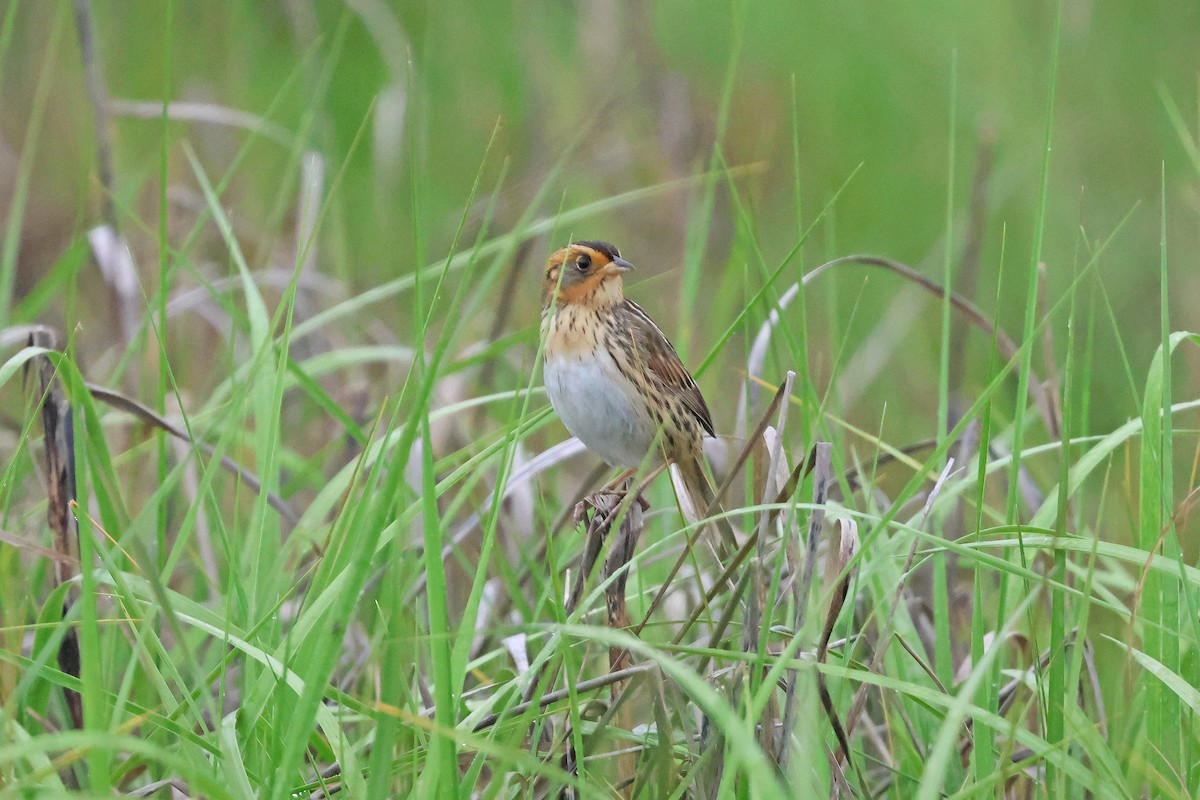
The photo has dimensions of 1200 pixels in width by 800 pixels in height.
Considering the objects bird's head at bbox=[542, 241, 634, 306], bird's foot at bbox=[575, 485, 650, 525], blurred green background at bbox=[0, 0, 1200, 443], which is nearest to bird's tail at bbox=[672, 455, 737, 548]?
bird's foot at bbox=[575, 485, 650, 525]

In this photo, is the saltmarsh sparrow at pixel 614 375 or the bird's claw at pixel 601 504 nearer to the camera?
the bird's claw at pixel 601 504

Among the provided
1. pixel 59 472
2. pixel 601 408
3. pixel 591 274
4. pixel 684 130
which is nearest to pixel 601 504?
pixel 601 408

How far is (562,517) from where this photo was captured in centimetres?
342

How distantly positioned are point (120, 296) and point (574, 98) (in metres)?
3.65

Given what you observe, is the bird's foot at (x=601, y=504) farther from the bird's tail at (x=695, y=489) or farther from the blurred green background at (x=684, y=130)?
the blurred green background at (x=684, y=130)

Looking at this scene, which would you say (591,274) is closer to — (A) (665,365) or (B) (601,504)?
(A) (665,365)

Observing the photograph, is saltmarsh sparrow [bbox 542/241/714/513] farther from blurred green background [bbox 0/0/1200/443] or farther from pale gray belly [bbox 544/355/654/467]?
blurred green background [bbox 0/0/1200/443]

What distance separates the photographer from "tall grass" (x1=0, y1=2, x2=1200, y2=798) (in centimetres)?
205

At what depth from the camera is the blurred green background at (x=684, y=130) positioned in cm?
648

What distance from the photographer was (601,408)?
3.52m

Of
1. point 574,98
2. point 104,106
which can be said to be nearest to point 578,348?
point 104,106

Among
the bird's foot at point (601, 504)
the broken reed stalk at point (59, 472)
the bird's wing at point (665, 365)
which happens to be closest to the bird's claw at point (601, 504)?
the bird's foot at point (601, 504)

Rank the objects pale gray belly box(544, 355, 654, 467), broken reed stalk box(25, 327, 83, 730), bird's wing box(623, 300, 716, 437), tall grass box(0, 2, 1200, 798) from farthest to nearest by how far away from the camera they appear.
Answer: bird's wing box(623, 300, 716, 437), pale gray belly box(544, 355, 654, 467), broken reed stalk box(25, 327, 83, 730), tall grass box(0, 2, 1200, 798)

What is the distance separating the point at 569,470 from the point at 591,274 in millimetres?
2364
